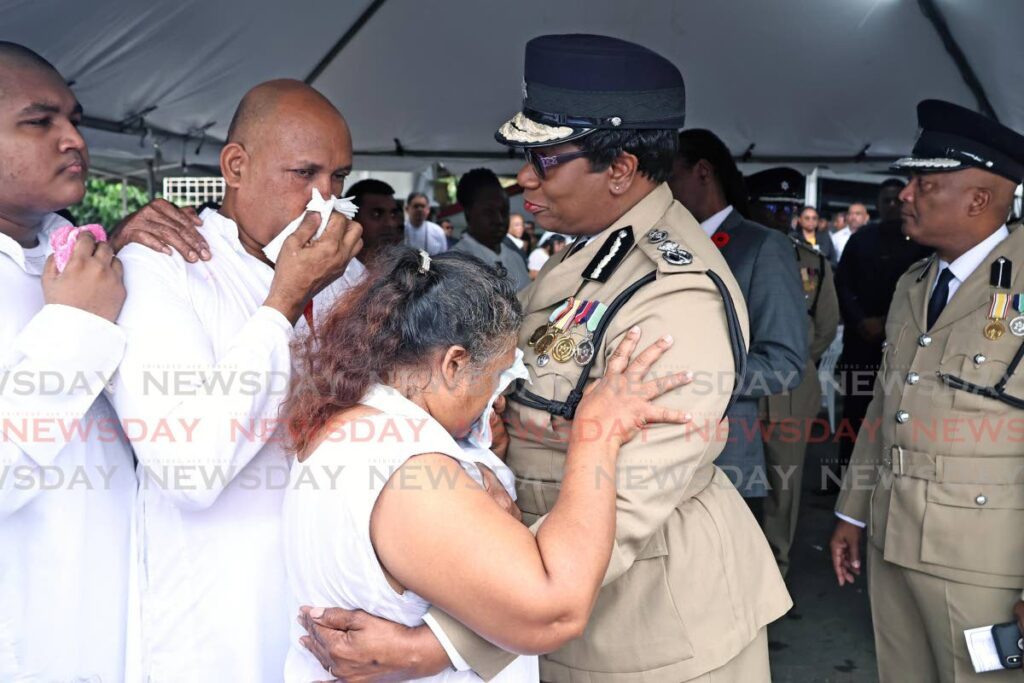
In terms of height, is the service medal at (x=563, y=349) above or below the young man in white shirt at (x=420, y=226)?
below

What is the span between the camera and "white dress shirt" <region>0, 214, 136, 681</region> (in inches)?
61.6

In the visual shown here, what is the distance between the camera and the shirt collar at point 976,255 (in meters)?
2.56

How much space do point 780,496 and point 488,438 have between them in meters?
3.23

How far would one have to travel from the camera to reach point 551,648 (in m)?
1.33

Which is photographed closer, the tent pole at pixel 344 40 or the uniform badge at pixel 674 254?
the uniform badge at pixel 674 254

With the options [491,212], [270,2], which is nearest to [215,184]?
[491,212]

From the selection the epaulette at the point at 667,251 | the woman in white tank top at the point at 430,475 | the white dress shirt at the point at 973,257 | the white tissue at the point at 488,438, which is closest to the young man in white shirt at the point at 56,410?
the woman in white tank top at the point at 430,475

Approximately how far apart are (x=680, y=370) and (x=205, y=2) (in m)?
3.23

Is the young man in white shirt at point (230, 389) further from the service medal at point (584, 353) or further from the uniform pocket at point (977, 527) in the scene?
the uniform pocket at point (977, 527)

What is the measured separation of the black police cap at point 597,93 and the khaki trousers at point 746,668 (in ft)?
3.64

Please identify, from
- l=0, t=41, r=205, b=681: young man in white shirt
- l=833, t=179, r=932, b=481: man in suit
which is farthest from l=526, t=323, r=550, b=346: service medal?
Answer: l=833, t=179, r=932, b=481: man in suit

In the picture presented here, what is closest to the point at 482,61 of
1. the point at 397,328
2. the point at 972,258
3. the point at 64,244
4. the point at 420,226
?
the point at 972,258

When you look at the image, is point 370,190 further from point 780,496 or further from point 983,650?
point 983,650

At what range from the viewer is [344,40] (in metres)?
4.95
